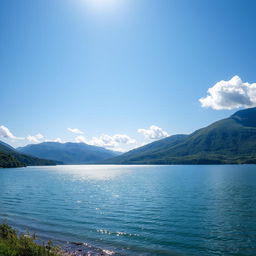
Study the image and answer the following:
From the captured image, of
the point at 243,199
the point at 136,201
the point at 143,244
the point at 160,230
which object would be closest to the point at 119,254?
the point at 143,244

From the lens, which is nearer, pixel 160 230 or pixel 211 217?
pixel 160 230

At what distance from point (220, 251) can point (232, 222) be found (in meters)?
15.6

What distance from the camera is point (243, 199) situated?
68438mm

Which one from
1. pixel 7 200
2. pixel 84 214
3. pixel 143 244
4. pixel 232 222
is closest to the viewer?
pixel 143 244

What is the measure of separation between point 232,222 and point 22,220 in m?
41.6

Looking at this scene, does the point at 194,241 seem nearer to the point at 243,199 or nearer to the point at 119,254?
the point at 119,254

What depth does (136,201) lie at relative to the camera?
69.3 meters

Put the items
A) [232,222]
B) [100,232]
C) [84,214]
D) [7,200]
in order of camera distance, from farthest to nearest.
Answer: [7,200] < [84,214] < [232,222] < [100,232]

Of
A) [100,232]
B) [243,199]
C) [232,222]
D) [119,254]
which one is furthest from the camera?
[243,199]

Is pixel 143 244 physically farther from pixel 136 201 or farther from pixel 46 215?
pixel 136 201

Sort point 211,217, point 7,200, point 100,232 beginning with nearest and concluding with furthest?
A: point 100,232 < point 211,217 < point 7,200

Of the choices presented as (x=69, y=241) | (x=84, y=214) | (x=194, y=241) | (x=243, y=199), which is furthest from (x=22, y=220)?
(x=243, y=199)

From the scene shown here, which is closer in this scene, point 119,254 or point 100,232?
point 119,254

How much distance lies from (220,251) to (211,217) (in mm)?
18243
